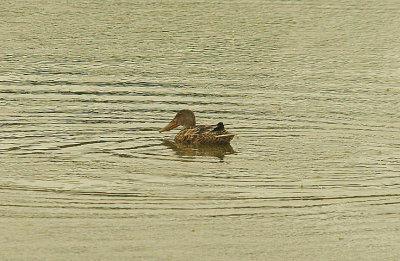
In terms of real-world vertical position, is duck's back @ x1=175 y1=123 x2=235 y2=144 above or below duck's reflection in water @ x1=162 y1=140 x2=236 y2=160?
above

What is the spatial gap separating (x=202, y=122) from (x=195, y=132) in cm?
101

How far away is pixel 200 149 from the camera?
1264cm

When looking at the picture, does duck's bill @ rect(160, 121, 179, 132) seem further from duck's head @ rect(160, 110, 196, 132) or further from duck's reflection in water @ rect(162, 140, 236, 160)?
duck's reflection in water @ rect(162, 140, 236, 160)

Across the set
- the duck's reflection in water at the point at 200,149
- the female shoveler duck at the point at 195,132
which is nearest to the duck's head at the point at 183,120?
the female shoveler duck at the point at 195,132

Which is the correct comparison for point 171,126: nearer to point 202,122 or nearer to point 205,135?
point 205,135

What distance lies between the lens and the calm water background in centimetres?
811

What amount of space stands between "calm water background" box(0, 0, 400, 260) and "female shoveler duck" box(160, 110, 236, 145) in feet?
0.85

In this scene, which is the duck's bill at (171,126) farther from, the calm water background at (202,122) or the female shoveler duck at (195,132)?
the calm water background at (202,122)

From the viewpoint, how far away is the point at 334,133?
505 inches

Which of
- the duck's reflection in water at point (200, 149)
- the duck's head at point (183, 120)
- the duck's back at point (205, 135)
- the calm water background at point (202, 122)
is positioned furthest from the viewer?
the duck's head at point (183, 120)

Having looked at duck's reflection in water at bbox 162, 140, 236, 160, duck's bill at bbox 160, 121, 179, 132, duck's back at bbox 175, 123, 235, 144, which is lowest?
duck's reflection in water at bbox 162, 140, 236, 160

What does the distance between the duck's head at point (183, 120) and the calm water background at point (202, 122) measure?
10.8 inches

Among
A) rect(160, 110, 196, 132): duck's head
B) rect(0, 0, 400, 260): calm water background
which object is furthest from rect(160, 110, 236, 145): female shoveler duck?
rect(0, 0, 400, 260): calm water background

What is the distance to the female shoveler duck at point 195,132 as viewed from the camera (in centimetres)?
1239
